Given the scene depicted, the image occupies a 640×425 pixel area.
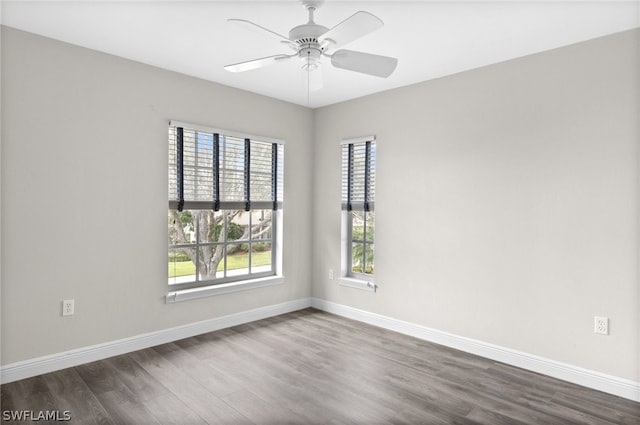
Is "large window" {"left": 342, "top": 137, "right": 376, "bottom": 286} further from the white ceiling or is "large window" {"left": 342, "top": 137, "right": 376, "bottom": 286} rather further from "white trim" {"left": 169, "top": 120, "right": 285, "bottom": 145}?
the white ceiling

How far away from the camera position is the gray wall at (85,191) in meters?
2.81

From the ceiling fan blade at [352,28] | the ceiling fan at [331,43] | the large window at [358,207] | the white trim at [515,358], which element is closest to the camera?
the ceiling fan blade at [352,28]

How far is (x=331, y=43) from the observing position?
2.28 m

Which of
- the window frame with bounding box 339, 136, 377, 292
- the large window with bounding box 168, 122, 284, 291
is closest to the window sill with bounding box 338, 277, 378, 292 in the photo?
the window frame with bounding box 339, 136, 377, 292

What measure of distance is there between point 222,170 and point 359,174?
1.56 metres

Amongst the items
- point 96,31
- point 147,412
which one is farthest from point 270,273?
point 96,31

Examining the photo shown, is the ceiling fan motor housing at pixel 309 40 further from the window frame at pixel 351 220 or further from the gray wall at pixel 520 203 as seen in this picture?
the window frame at pixel 351 220

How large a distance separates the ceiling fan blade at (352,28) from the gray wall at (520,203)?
5.92 feet

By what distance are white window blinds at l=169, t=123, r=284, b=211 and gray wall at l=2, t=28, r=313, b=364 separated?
132mm

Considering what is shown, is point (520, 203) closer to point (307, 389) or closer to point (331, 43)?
point (331, 43)

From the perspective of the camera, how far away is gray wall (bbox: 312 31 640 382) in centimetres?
275

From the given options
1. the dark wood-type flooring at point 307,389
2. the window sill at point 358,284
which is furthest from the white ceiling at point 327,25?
the dark wood-type flooring at point 307,389

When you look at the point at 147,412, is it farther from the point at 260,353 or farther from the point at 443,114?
the point at 443,114

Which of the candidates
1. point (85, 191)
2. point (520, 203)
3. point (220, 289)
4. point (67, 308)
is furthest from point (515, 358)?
point (85, 191)
